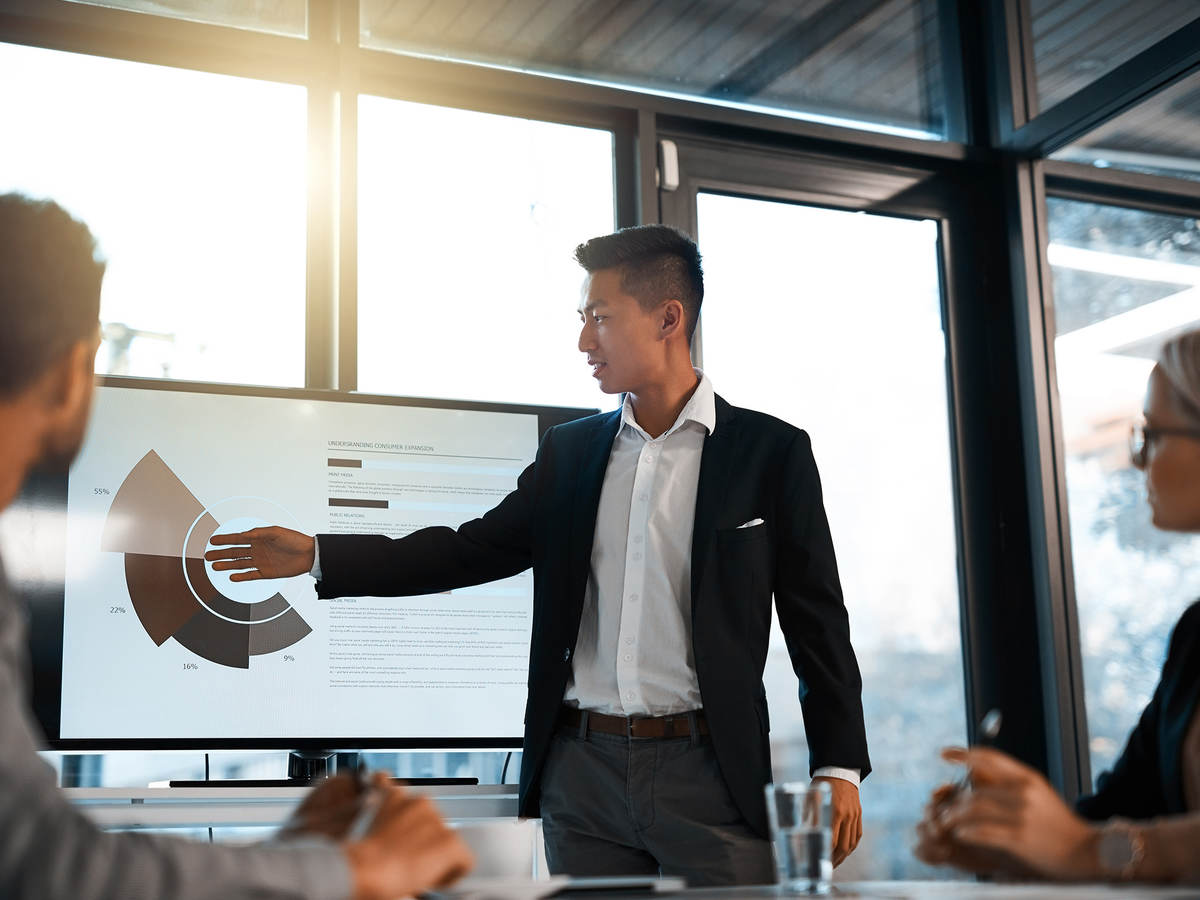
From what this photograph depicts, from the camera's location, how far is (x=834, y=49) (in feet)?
12.8

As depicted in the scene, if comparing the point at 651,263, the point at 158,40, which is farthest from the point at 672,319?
the point at 158,40

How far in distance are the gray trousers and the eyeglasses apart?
0.97m

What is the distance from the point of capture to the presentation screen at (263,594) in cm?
255

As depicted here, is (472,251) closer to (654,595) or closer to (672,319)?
(672,319)

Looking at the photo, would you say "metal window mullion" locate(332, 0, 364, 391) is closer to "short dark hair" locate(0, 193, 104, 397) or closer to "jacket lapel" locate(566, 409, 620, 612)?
"jacket lapel" locate(566, 409, 620, 612)

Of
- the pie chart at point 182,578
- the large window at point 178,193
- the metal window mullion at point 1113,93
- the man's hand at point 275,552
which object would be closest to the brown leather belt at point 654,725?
the man's hand at point 275,552

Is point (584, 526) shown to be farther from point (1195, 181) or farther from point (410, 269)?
point (1195, 181)

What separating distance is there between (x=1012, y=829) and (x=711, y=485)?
1.31m

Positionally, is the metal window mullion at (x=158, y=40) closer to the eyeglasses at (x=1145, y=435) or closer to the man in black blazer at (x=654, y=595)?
the man in black blazer at (x=654, y=595)

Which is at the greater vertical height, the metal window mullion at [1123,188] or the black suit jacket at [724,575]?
the metal window mullion at [1123,188]

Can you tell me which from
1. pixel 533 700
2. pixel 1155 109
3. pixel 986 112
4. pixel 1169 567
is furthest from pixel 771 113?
pixel 533 700

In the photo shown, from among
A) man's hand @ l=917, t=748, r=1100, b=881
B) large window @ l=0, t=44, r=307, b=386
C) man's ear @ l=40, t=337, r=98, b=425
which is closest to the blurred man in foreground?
man's ear @ l=40, t=337, r=98, b=425

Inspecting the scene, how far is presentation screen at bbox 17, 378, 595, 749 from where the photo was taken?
8.36 feet

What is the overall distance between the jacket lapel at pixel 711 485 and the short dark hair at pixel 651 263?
30cm
